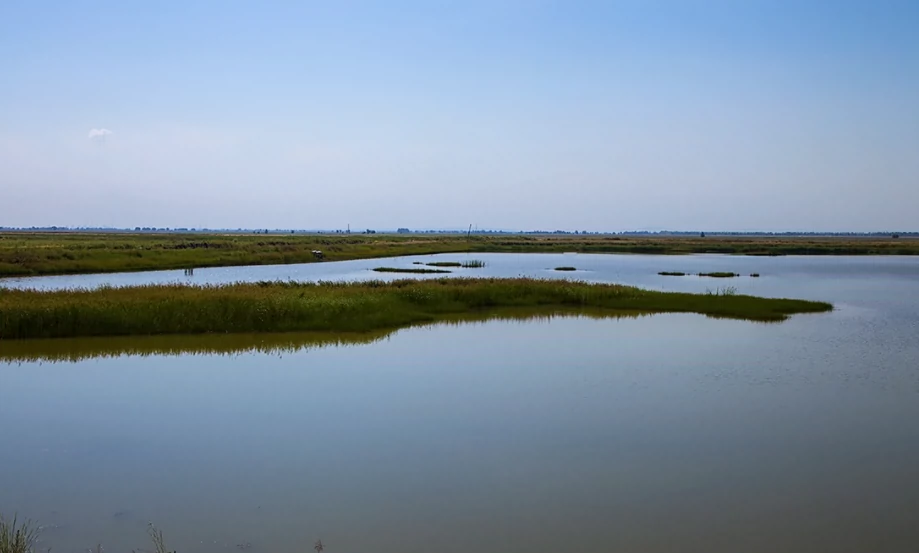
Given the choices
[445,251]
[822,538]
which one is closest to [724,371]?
[822,538]

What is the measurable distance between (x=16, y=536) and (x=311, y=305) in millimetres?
17453

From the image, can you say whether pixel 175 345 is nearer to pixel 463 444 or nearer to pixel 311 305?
pixel 311 305

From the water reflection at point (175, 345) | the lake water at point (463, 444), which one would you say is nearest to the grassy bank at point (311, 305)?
the water reflection at point (175, 345)

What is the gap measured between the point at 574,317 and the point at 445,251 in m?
63.1

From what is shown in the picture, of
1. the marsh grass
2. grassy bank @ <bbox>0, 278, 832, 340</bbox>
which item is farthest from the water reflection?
the marsh grass

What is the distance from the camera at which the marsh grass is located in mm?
7148

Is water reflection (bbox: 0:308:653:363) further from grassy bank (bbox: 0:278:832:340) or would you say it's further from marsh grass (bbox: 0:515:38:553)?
marsh grass (bbox: 0:515:38:553)

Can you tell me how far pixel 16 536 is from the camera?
7.56 m

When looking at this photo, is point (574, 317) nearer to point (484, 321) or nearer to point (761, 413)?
point (484, 321)

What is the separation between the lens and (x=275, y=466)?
10.8m

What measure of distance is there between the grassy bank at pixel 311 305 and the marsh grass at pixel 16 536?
46.6 feet

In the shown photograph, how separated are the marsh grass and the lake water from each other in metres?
0.23

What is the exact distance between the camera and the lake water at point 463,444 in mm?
8758

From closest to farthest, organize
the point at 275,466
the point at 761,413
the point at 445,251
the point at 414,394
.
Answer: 1. the point at 275,466
2. the point at 761,413
3. the point at 414,394
4. the point at 445,251
